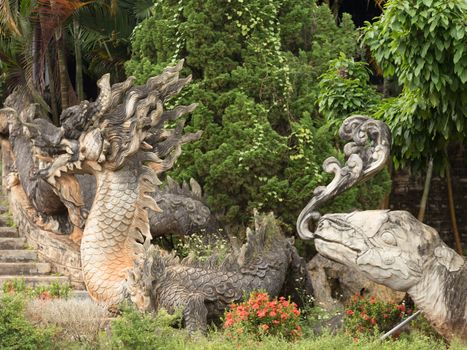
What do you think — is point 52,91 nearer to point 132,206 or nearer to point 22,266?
point 22,266

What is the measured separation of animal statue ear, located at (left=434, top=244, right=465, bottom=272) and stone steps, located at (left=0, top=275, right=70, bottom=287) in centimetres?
565

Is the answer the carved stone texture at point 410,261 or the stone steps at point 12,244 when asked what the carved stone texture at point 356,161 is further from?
the stone steps at point 12,244

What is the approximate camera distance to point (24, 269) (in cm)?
1248

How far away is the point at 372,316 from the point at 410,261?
1.35 meters

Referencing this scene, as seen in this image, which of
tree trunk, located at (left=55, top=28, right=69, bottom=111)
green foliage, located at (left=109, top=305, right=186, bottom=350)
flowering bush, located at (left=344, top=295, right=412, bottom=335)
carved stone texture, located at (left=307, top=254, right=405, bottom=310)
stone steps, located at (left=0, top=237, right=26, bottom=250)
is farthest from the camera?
tree trunk, located at (left=55, top=28, right=69, bottom=111)

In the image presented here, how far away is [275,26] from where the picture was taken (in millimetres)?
14141

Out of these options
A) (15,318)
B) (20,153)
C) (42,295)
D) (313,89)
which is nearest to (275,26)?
(313,89)

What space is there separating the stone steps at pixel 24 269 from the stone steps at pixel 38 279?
215 millimetres

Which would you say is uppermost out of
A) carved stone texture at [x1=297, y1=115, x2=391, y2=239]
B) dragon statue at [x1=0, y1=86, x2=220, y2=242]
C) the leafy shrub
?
carved stone texture at [x1=297, y1=115, x2=391, y2=239]

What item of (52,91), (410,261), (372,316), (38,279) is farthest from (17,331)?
(52,91)

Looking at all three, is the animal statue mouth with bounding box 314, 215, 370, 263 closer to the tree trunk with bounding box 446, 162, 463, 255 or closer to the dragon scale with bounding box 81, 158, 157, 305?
the dragon scale with bounding box 81, 158, 157, 305

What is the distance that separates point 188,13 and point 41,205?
3.36 m

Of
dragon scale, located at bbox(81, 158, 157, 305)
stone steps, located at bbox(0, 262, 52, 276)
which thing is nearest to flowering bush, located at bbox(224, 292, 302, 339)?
dragon scale, located at bbox(81, 158, 157, 305)

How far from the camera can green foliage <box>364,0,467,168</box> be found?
808 centimetres
